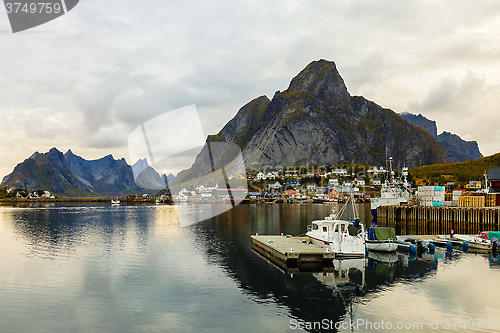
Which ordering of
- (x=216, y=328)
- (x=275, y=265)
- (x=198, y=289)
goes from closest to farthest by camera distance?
1. (x=216, y=328)
2. (x=198, y=289)
3. (x=275, y=265)

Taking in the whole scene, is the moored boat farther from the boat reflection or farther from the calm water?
the calm water

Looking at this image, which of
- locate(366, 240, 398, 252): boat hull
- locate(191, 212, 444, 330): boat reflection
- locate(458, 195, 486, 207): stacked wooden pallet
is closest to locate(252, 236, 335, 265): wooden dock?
locate(191, 212, 444, 330): boat reflection

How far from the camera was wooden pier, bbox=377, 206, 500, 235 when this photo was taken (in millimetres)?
63562

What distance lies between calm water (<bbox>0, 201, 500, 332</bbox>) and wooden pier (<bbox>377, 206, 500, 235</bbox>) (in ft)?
82.2

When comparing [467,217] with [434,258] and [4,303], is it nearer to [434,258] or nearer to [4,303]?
[434,258]

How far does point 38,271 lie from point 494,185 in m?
89.1

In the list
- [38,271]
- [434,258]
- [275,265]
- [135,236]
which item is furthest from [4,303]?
[434,258]

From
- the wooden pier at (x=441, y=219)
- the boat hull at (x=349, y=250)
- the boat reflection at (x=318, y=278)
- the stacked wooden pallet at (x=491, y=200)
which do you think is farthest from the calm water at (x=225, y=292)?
the stacked wooden pallet at (x=491, y=200)

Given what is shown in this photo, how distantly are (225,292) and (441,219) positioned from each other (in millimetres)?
59893

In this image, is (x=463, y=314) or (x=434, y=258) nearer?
(x=463, y=314)

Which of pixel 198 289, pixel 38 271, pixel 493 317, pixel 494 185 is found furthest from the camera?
pixel 494 185

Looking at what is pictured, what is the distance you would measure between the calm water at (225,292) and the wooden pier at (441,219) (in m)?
25.1

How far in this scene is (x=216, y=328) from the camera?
2062cm

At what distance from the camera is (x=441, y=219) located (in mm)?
70500
